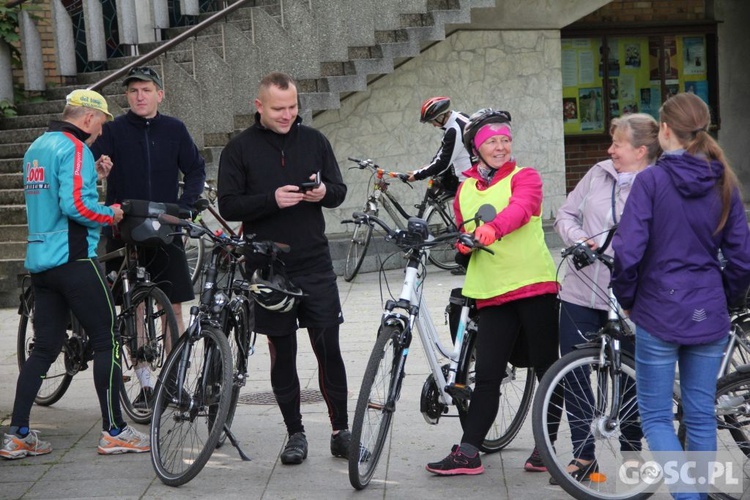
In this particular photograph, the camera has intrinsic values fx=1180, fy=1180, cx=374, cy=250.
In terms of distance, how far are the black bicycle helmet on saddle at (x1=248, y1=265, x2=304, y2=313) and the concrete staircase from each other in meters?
6.53

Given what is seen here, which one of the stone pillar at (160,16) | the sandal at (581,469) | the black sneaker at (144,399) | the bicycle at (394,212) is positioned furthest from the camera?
the stone pillar at (160,16)

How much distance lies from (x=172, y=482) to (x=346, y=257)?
6.88 metres

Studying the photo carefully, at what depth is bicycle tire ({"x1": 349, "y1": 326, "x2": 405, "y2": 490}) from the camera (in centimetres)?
519

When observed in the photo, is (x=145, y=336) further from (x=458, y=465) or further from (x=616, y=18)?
(x=616, y=18)

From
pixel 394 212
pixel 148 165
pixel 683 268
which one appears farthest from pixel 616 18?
pixel 683 268

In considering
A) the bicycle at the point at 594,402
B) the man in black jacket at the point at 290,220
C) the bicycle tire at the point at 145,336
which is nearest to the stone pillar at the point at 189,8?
the bicycle tire at the point at 145,336

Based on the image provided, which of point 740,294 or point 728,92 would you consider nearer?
point 740,294

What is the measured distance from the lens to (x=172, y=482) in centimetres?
550

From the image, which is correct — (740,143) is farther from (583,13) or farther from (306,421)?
(306,421)

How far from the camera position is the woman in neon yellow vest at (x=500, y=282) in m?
5.41

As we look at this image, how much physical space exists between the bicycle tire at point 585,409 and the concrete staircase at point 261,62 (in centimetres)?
743

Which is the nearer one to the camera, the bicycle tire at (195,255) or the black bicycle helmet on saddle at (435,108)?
the black bicycle helmet on saddle at (435,108)

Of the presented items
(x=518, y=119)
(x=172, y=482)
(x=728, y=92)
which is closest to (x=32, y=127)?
(x=518, y=119)

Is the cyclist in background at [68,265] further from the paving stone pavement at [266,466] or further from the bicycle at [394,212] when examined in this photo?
the bicycle at [394,212]
